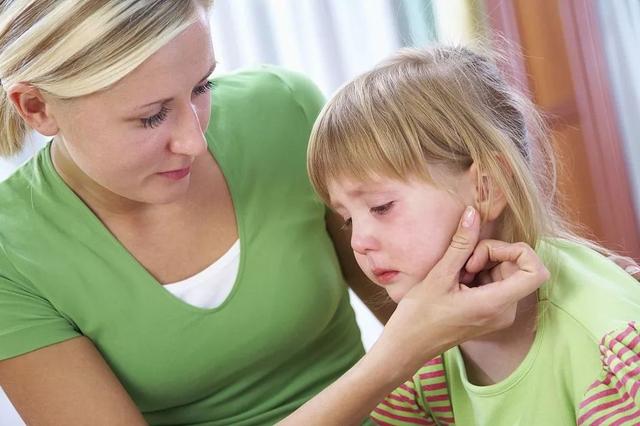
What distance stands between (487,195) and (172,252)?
505mm

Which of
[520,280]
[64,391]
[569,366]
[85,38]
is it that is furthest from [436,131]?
[64,391]

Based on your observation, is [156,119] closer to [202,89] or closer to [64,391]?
[202,89]

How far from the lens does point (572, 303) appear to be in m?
1.23

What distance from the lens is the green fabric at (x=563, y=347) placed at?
1186 millimetres

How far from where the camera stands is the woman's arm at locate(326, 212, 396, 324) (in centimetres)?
159

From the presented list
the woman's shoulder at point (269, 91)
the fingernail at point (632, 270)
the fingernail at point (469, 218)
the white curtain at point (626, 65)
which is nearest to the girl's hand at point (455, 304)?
the fingernail at point (469, 218)

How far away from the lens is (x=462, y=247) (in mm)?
1229

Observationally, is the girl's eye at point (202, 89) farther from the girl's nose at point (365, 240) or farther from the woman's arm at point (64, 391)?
the woman's arm at point (64, 391)

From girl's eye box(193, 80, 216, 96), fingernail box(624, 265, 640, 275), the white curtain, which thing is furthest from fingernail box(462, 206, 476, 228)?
the white curtain

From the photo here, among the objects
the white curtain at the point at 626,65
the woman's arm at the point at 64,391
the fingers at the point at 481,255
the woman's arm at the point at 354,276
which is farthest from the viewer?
the white curtain at the point at 626,65

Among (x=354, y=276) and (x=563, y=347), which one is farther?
(x=354, y=276)

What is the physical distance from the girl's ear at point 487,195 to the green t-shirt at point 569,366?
101mm

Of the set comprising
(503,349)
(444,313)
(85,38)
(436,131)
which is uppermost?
(85,38)

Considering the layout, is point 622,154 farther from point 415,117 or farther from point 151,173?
point 151,173
